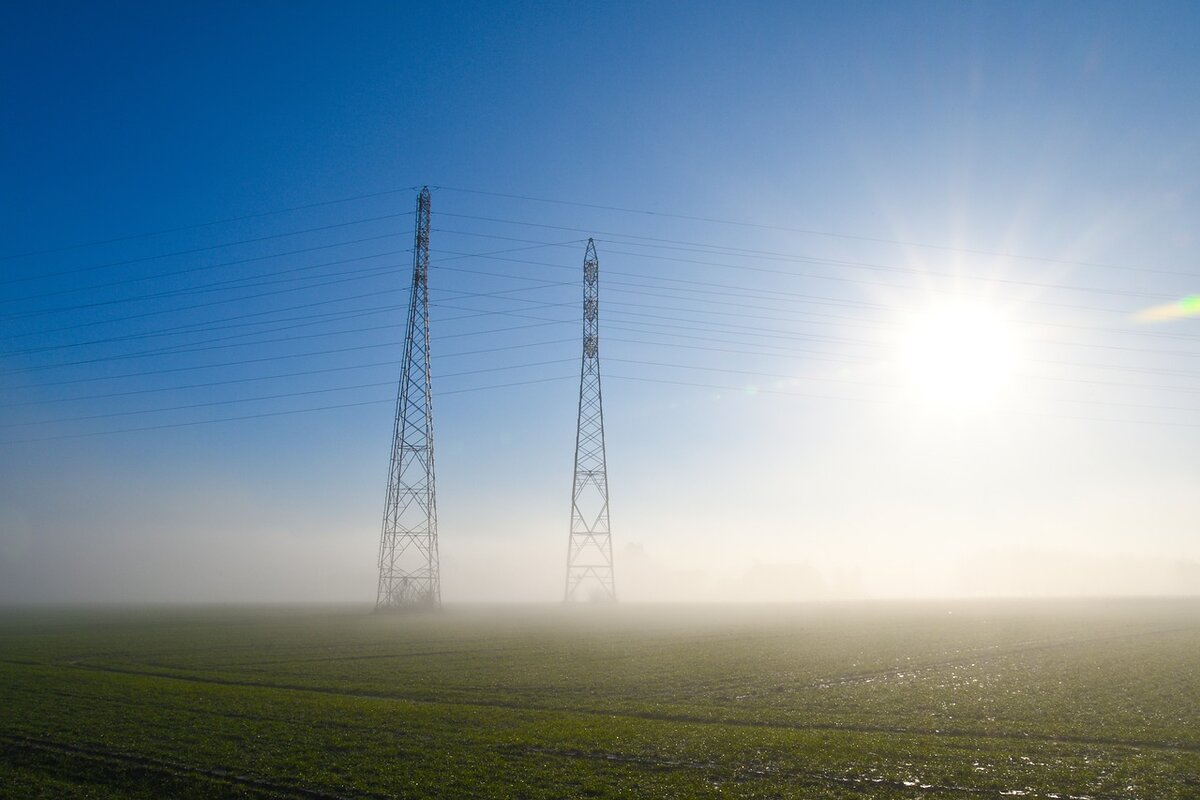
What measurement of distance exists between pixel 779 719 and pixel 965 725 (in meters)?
7.01

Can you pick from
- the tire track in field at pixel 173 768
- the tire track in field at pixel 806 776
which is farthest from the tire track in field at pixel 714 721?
the tire track in field at pixel 173 768

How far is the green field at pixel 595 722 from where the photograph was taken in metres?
19.8

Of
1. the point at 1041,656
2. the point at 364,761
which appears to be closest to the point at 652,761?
the point at 364,761

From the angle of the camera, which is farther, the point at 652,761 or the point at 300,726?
the point at 300,726

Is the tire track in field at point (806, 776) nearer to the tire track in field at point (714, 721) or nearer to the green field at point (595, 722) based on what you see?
the green field at point (595, 722)

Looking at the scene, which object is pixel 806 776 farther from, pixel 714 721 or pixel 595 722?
pixel 595 722

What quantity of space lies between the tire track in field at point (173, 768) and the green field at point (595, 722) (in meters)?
0.10

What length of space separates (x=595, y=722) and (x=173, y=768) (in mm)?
14310

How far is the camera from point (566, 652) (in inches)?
2149

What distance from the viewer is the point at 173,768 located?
20797mm

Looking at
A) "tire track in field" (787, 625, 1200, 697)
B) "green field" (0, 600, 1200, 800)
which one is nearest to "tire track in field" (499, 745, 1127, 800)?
"green field" (0, 600, 1200, 800)

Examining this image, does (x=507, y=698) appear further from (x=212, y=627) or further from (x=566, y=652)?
(x=212, y=627)

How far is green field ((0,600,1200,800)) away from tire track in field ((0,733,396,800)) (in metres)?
0.10

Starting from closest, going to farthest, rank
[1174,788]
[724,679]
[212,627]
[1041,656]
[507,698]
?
[1174,788], [507,698], [724,679], [1041,656], [212,627]
